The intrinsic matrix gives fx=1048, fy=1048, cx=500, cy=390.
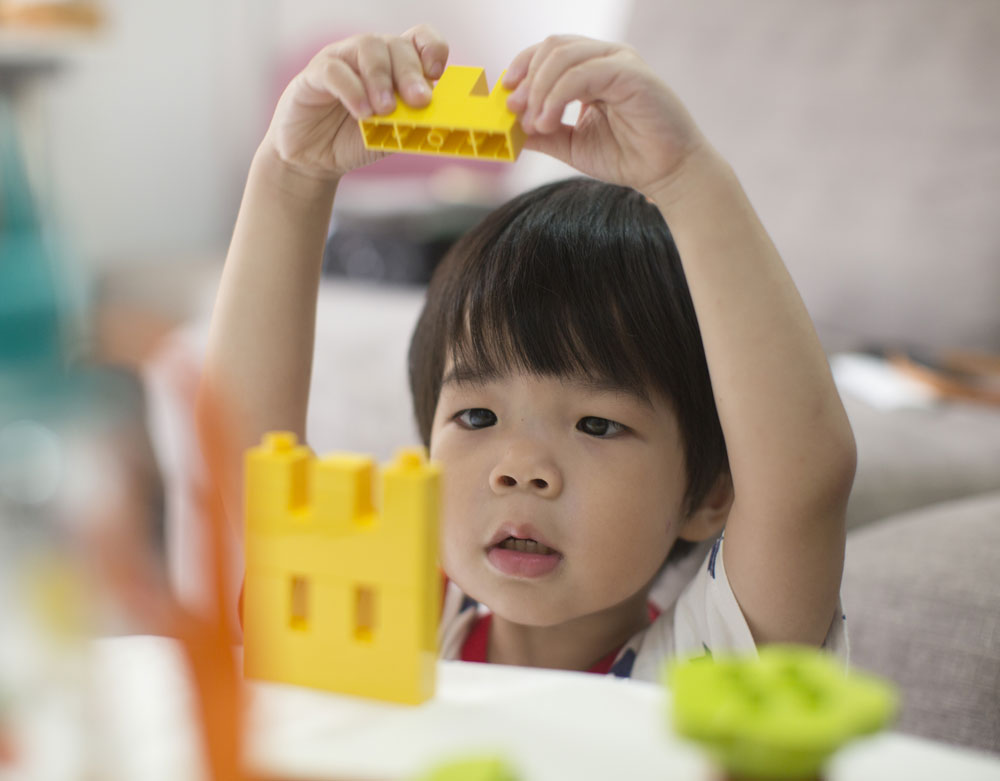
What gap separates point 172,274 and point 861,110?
1524 mm

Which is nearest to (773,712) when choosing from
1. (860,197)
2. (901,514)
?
(901,514)

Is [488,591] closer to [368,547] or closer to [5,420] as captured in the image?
[368,547]

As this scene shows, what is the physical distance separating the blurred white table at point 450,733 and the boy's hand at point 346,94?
0.86 feet

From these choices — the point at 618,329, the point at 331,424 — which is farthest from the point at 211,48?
the point at 618,329

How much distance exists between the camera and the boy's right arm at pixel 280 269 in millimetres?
645

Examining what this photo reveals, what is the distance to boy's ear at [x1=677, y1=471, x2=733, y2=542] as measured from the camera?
30.6 inches

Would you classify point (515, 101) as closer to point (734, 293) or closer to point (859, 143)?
point (734, 293)

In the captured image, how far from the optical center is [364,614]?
0.45 m

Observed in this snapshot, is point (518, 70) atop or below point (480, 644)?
atop

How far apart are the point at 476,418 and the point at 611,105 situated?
271 mm

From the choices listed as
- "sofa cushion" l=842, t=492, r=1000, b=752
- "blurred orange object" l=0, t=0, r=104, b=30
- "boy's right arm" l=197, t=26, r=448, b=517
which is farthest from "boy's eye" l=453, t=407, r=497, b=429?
"blurred orange object" l=0, t=0, r=104, b=30

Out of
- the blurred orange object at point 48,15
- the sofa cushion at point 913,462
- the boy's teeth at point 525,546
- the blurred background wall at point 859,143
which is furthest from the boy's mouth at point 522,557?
the blurred orange object at point 48,15

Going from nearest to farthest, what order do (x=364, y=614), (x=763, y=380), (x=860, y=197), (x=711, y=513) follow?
(x=364, y=614), (x=763, y=380), (x=711, y=513), (x=860, y=197)

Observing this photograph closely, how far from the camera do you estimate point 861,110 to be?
162 cm
